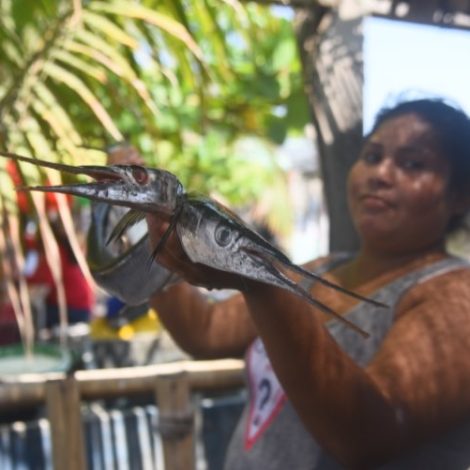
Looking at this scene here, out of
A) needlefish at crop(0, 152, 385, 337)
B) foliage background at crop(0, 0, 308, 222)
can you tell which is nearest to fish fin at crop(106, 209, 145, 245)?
needlefish at crop(0, 152, 385, 337)

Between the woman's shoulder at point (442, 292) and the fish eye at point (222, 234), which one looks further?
the woman's shoulder at point (442, 292)

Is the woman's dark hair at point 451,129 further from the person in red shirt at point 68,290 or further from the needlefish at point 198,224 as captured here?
the person in red shirt at point 68,290

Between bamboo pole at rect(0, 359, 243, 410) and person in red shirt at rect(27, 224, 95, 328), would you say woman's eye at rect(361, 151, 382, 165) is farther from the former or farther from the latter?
person in red shirt at rect(27, 224, 95, 328)

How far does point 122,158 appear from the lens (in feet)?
3.57

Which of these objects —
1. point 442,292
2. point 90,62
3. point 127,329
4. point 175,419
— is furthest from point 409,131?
point 127,329

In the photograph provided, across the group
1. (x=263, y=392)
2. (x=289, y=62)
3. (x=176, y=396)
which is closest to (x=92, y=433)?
(x=176, y=396)

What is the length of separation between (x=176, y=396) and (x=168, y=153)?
5.85 ft

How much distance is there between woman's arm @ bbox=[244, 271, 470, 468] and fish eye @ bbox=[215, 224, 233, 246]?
111 mm

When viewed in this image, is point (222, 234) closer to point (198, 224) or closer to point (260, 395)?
point (198, 224)

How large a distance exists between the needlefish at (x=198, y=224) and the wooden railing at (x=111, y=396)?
0.75 metres

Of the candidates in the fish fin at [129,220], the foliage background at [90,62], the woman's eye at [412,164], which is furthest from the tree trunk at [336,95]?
the fish fin at [129,220]

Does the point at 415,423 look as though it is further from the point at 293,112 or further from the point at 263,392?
the point at 293,112

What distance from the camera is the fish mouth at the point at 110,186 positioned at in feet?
1.80

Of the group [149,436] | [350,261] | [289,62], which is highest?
[289,62]
